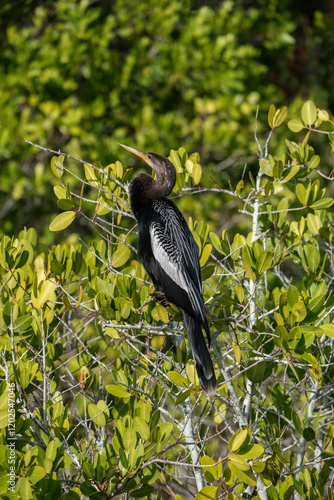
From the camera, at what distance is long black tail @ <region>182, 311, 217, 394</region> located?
81.3 inches

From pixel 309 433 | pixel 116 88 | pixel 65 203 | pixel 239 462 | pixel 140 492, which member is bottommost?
pixel 116 88

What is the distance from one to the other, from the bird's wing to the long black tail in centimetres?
9

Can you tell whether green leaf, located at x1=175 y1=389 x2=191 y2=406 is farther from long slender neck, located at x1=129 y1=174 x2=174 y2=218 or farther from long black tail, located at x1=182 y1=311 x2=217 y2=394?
long slender neck, located at x1=129 y1=174 x2=174 y2=218

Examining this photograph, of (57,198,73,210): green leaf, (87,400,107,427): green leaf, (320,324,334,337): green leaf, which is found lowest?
(87,400,107,427): green leaf

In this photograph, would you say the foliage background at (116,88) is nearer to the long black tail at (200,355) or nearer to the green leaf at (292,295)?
the long black tail at (200,355)

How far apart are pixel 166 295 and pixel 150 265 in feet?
0.64

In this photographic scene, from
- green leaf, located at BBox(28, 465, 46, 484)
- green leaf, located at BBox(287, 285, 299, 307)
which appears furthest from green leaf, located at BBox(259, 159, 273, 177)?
green leaf, located at BBox(28, 465, 46, 484)

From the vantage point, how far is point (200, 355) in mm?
2176

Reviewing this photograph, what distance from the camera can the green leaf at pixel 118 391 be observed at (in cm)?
206

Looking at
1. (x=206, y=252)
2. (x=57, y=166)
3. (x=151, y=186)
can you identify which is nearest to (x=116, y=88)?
(x=151, y=186)

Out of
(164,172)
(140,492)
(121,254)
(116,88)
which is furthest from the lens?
(116,88)

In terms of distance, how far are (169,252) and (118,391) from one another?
2.49ft

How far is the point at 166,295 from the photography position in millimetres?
2557

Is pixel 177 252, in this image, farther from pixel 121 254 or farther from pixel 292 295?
pixel 292 295
